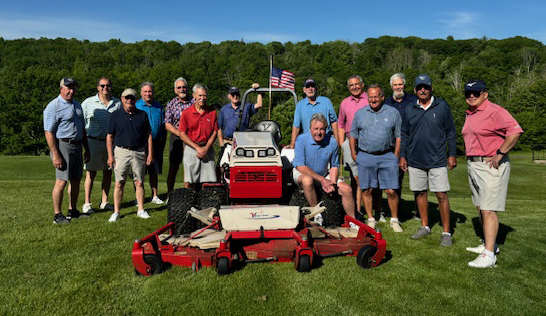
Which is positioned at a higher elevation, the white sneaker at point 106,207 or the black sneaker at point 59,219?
the black sneaker at point 59,219

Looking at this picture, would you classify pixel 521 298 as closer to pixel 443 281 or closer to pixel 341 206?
pixel 443 281

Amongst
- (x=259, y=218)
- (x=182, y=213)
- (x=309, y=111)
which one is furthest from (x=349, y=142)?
(x=182, y=213)

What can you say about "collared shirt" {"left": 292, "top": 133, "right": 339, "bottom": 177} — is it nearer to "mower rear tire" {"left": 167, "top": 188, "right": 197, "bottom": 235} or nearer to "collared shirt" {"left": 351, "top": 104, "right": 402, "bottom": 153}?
"collared shirt" {"left": 351, "top": 104, "right": 402, "bottom": 153}

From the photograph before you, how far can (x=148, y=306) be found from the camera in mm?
3766

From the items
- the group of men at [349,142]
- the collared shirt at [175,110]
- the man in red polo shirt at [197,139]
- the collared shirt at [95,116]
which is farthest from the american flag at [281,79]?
the collared shirt at [95,116]

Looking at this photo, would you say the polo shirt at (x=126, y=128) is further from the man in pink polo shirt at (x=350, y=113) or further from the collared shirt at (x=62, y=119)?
the man in pink polo shirt at (x=350, y=113)

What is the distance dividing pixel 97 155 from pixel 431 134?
5.82 meters

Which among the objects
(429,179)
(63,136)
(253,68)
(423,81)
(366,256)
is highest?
(253,68)

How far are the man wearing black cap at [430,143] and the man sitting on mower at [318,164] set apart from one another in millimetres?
967

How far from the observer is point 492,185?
5043 mm

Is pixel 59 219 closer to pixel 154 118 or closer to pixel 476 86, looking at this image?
pixel 154 118

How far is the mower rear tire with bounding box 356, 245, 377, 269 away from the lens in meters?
4.67

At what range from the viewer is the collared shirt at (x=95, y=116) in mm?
7816

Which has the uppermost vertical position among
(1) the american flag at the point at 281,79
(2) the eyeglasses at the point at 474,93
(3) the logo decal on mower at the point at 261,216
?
(1) the american flag at the point at 281,79
